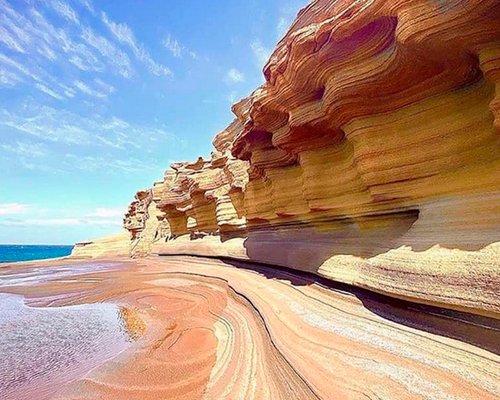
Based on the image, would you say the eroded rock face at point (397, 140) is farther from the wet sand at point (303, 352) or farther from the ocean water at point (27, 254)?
the ocean water at point (27, 254)

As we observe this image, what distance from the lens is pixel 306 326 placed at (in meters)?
4.38

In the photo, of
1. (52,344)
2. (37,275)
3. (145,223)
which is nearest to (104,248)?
→ (145,223)

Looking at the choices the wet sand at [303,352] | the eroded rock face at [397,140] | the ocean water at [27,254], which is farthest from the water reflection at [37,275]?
the ocean water at [27,254]

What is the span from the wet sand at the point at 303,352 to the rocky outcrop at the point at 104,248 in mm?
30295

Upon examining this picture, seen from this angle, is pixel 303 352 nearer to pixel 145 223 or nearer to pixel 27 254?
pixel 145 223

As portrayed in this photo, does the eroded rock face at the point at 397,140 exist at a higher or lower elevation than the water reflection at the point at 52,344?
higher

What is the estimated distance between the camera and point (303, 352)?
11.9ft

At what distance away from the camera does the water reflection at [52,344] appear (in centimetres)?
406

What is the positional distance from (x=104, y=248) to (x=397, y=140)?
1528 inches

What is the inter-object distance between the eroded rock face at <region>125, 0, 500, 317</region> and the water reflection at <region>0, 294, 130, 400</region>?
405 cm

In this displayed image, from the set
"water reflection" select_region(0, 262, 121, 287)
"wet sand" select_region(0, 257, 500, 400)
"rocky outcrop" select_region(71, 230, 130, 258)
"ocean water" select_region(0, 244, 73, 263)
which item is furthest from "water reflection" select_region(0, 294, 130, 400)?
"ocean water" select_region(0, 244, 73, 263)

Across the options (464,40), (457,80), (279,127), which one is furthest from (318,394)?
(279,127)

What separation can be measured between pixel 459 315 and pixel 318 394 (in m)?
1.64

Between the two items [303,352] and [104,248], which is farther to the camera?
[104,248]
